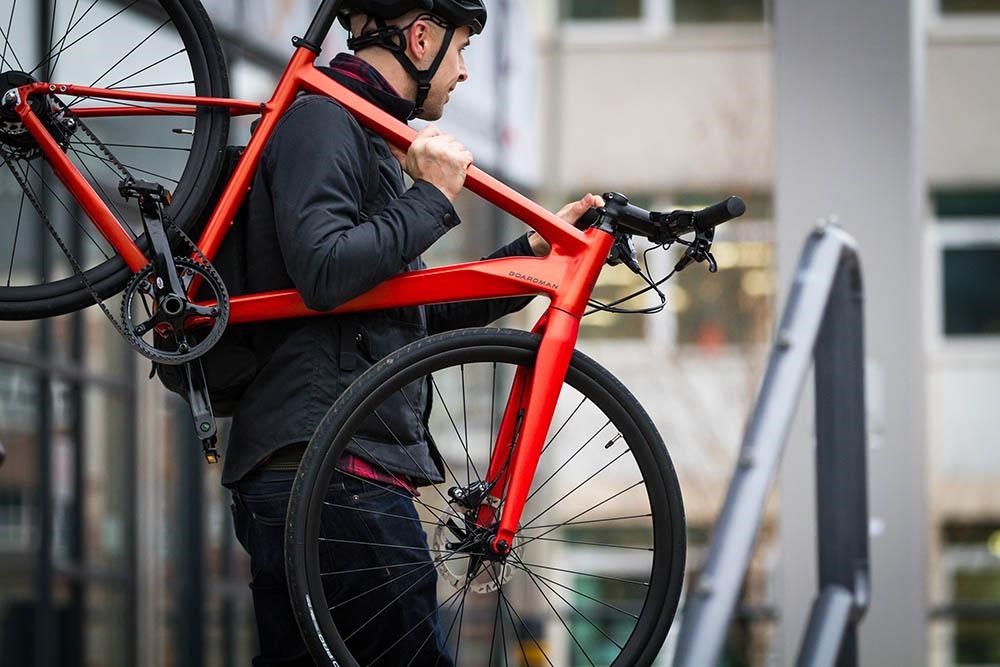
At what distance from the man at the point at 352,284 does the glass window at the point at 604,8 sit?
49.4ft

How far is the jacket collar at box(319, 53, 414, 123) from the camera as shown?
245 centimetres

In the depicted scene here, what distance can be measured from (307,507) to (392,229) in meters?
0.41

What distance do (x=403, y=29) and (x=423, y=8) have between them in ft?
0.15

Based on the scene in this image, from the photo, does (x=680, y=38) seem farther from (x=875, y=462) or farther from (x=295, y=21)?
(x=875, y=462)

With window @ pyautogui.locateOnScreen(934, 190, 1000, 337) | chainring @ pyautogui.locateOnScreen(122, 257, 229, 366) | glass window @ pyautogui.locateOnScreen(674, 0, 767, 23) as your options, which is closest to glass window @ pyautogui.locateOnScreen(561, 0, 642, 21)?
glass window @ pyautogui.locateOnScreen(674, 0, 767, 23)

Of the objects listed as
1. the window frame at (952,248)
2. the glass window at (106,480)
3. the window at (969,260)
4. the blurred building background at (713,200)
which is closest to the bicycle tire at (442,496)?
the glass window at (106,480)

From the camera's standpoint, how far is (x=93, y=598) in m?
8.41

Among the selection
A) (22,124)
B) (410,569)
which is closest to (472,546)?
(410,569)

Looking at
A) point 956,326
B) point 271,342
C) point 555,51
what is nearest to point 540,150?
point 555,51

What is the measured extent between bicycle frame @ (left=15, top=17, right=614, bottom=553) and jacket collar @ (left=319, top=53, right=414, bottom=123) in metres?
0.04

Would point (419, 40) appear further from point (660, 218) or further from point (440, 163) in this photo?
point (660, 218)

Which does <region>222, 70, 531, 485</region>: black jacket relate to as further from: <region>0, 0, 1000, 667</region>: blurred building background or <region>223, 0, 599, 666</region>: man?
<region>0, 0, 1000, 667</region>: blurred building background

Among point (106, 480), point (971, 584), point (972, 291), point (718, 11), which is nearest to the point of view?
point (106, 480)

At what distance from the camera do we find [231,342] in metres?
2.39
